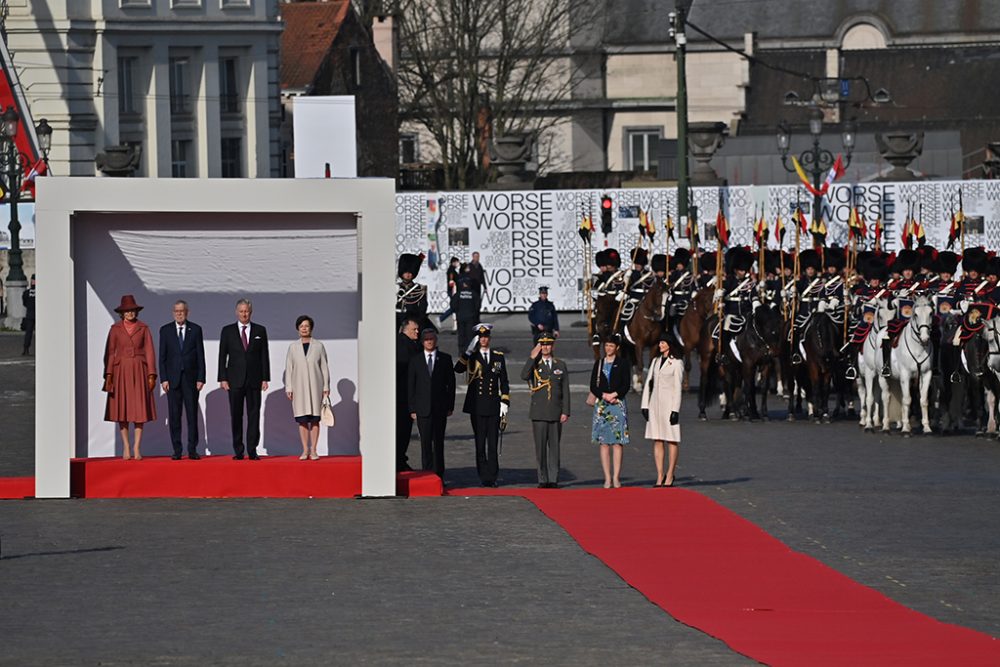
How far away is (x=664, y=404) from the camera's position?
22.0m

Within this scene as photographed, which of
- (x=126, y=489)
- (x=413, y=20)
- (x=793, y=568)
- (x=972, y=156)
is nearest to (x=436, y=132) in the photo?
(x=413, y=20)

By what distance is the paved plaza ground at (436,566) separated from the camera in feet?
44.4

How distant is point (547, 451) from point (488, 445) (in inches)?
24.9

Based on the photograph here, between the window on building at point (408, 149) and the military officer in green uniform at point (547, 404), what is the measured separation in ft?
211

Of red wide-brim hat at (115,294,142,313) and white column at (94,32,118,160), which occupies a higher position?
white column at (94,32,118,160)

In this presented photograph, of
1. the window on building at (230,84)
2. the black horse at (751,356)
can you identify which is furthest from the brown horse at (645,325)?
the window on building at (230,84)

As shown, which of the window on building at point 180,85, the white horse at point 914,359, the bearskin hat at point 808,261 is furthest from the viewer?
the window on building at point 180,85

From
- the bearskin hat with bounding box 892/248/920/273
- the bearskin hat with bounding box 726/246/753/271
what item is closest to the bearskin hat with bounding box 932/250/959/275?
the bearskin hat with bounding box 892/248/920/273

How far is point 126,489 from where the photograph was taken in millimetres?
21688

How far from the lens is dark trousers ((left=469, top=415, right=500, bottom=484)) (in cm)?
2244

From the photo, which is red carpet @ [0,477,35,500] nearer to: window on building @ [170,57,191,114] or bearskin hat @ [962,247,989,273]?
bearskin hat @ [962,247,989,273]

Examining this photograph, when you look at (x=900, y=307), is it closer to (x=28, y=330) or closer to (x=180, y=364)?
(x=180, y=364)

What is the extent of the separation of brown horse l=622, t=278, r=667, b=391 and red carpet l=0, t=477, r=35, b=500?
1334cm

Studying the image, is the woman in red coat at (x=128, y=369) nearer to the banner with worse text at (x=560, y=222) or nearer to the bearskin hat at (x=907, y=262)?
the bearskin hat at (x=907, y=262)
